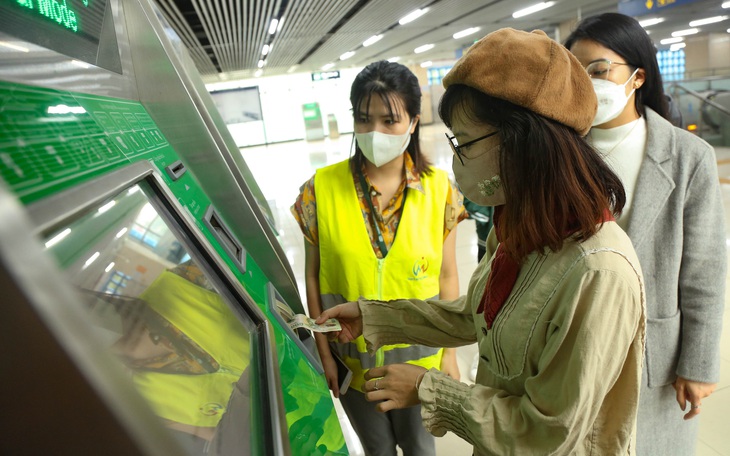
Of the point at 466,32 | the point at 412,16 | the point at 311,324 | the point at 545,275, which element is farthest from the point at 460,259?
the point at 466,32

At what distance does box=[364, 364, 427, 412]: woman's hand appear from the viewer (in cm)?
110

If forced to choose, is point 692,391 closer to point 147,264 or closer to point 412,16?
point 147,264

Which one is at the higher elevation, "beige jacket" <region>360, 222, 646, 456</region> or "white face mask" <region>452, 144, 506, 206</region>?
"white face mask" <region>452, 144, 506, 206</region>

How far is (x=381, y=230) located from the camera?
1503 mm

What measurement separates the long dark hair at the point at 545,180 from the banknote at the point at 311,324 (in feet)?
1.61

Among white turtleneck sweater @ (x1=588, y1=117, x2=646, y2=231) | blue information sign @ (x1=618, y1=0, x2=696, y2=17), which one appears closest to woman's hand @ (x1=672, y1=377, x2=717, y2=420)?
white turtleneck sweater @ (x1=588, y1=117, x2=646, y2=231)

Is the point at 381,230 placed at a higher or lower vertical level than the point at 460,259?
higher

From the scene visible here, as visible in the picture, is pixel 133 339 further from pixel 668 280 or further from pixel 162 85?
pixel 668 280

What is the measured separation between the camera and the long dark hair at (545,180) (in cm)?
89

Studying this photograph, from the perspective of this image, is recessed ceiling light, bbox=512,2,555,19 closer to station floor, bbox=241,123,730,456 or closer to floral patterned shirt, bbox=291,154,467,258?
station floor, bbox=241,123,730,456

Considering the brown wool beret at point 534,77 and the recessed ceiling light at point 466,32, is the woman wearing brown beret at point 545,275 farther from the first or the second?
the recessed ceiling light at point 466,32

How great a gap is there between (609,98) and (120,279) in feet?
5.01

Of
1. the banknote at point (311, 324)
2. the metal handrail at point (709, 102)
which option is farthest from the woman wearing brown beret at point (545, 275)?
the metal handrail at point (709, 102)

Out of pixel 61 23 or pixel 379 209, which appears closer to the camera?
pixel 61 23
